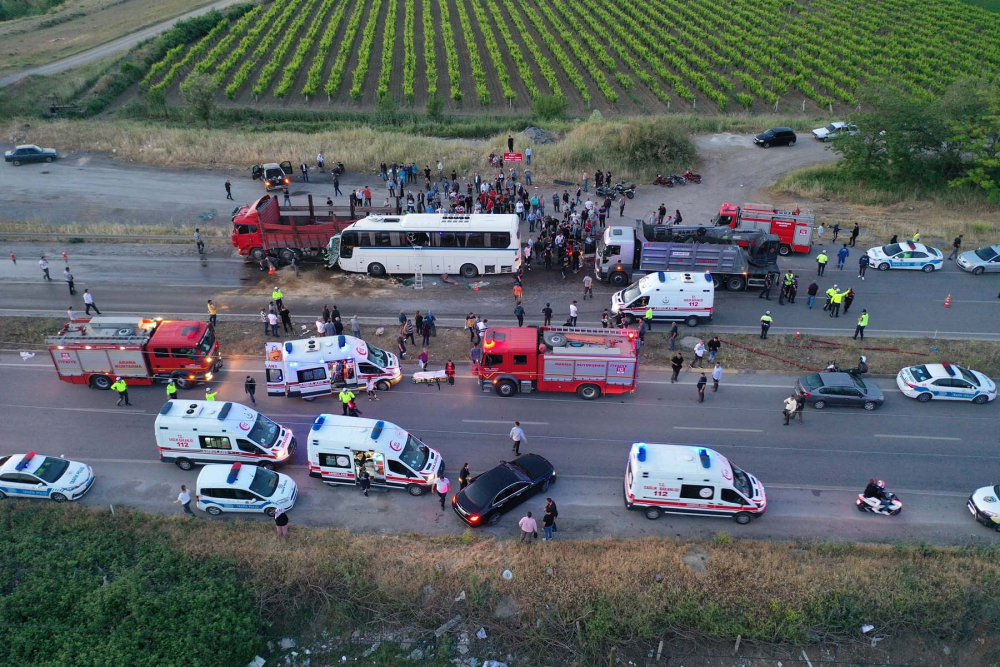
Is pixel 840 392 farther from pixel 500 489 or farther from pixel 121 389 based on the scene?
pixel 121 389

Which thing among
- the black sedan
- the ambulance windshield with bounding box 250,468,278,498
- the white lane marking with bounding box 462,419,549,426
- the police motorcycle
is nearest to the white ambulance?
the white lane marking with bounding box 462,419,549,426

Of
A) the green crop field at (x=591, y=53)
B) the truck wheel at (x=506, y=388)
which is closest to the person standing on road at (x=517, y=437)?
the truck wheel at (x=506, y=388)

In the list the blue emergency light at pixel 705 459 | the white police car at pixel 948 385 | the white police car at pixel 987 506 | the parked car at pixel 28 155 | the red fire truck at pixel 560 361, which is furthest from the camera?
the parked car at pixel 28 155

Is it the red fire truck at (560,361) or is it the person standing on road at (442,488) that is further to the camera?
the red fire truck at (560,361)

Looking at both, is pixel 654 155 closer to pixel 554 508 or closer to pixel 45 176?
pixel 554 508

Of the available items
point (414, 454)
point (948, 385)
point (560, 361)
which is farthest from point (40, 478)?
point (948, 385)

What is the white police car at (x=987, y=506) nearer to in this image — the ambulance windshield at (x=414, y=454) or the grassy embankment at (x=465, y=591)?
the grassy embankment at (x=465, y=591)
